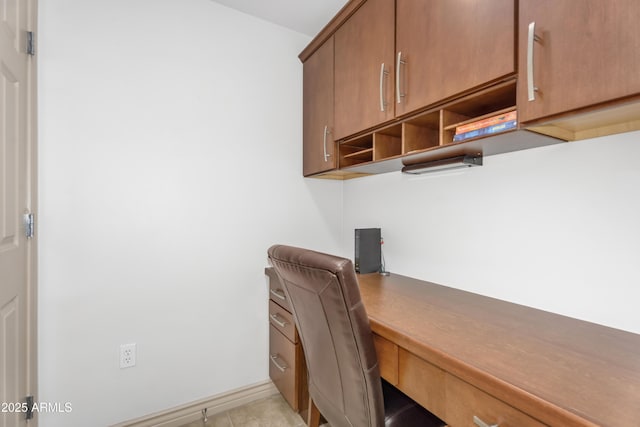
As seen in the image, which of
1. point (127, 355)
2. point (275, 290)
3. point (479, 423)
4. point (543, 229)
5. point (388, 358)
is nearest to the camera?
point (479, 423)

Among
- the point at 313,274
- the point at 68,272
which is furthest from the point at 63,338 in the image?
the point at 313,274

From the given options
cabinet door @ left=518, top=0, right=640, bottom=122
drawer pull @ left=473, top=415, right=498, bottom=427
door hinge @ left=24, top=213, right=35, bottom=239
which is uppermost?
cabinet door @ left=518, top=0, right=640, bottom=122

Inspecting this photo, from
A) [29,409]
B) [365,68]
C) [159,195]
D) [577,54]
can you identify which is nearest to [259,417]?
[29,409]

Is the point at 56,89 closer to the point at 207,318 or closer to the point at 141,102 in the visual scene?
the point at 141,102

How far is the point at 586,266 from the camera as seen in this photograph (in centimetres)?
106

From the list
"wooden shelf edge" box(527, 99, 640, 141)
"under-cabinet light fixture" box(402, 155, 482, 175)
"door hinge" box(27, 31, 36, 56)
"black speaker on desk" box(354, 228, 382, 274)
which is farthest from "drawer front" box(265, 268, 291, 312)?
"door hinge" box(27, 31, 36, 56)

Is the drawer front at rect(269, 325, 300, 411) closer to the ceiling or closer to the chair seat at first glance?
the chair seat

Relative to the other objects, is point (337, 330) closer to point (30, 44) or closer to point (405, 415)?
point (405, 415)

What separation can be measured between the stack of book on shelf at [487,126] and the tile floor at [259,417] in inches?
69.5

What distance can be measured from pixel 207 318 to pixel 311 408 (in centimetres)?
82

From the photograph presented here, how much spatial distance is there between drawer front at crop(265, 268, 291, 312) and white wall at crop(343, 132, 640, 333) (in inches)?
30.9

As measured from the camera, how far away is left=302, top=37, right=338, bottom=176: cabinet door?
1830 mm

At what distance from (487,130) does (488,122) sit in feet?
0.10

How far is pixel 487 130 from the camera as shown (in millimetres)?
1049
